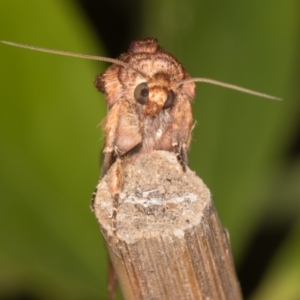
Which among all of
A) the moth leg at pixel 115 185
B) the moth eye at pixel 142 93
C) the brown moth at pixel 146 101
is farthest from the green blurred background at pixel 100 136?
the moth leg at pixel 115 185

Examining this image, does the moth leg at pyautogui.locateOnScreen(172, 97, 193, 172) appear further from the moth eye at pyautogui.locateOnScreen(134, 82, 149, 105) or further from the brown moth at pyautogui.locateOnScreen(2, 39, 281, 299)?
the moth eye at pyautogui.locateOnScreen(134, 82, 149, 105)

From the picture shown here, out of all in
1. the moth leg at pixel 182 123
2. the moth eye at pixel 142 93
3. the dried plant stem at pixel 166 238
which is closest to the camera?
the dried plant stem at pixel 166 238

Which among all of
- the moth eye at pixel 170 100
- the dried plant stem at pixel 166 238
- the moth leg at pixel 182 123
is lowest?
the dried plant stem at pixel 166 238

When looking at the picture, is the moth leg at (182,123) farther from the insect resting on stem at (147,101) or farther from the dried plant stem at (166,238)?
the dried plant stem at (166,238)

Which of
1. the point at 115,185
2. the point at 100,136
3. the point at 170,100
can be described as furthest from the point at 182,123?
the point at 100,136

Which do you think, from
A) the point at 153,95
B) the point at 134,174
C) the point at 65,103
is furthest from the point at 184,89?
the point at 65,103

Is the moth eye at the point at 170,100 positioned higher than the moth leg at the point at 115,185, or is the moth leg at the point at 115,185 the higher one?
the moth eye at the point at 170,100

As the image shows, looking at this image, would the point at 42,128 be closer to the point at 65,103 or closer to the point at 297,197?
the point at 65,103

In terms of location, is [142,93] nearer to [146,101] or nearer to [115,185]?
[146,101]
